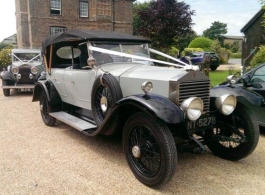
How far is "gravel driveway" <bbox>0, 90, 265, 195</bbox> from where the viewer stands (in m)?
3.12

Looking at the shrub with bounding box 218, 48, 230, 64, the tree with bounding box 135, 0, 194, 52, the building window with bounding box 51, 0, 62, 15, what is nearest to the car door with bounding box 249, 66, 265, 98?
the tree with bounding box 135, 0, 194, 52

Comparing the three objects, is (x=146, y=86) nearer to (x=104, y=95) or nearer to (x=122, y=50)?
(x=104, y=95)

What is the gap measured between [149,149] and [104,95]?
4.23ft

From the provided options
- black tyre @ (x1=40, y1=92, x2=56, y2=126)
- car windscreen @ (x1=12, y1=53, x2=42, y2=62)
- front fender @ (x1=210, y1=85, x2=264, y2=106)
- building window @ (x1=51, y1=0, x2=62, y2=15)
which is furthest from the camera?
building window @ (x1=51, y1=0, x2=62, y2=15)

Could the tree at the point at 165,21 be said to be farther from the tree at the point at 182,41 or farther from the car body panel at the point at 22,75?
the car body panel at the point at 22,75

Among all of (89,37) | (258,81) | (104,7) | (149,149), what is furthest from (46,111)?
(104,7)

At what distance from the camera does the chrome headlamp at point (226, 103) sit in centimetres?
352

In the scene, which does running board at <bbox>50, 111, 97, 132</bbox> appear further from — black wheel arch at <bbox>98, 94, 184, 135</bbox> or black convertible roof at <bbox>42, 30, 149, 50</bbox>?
black convertible roof at <bbox>42, 30, 149, 50</bbox>

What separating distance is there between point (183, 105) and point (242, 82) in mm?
2928

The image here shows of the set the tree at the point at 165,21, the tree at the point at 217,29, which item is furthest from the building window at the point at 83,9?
the tree at the point at 217,29

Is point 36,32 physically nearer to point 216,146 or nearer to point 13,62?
point 13,62

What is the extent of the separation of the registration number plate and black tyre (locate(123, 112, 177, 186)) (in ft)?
1.78

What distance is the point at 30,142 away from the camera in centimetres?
482

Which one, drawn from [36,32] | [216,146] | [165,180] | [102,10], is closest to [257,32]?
[102,10]
